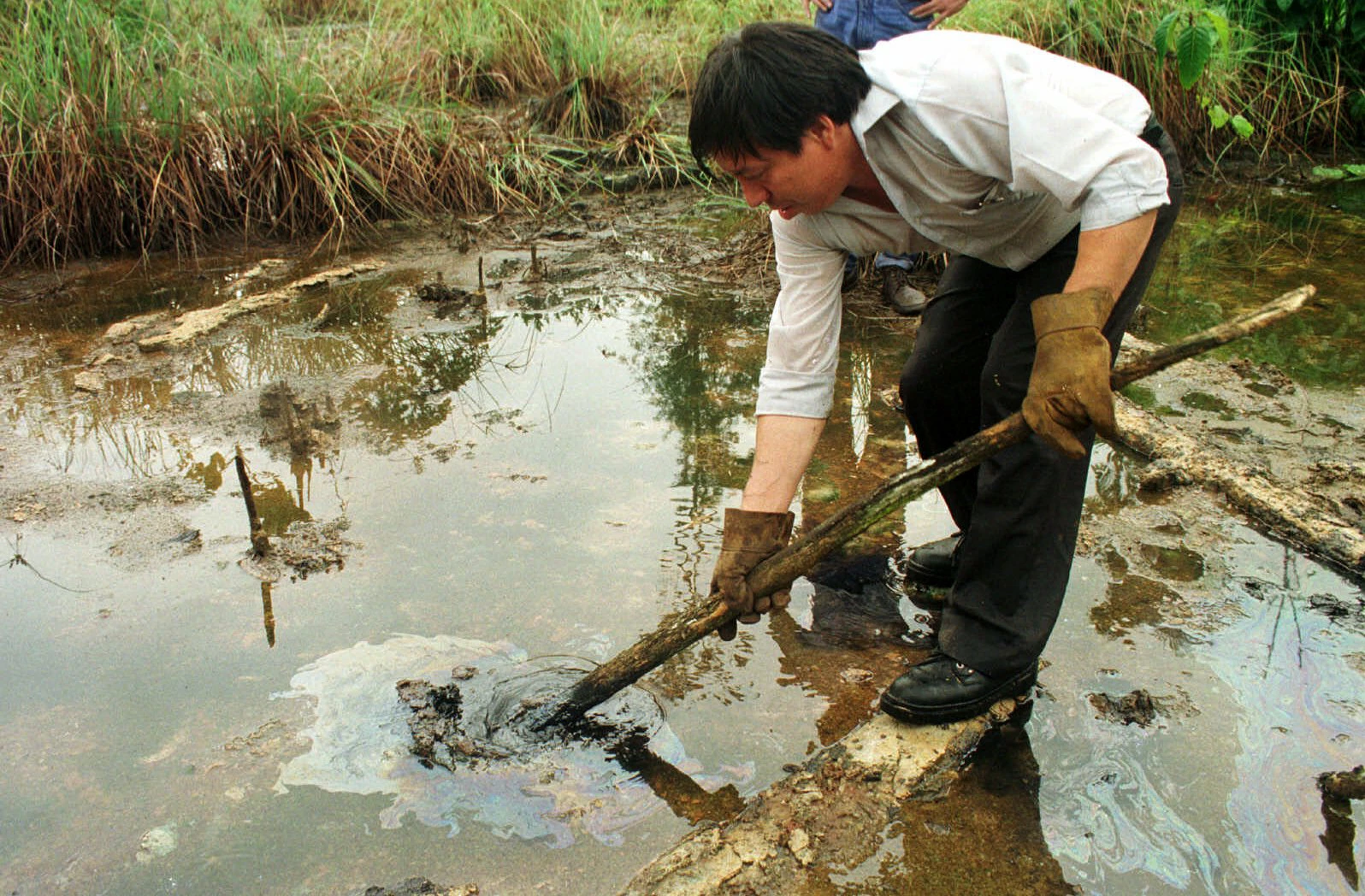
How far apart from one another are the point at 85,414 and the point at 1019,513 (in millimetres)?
2957

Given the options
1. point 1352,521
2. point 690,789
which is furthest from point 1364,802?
point 690,789

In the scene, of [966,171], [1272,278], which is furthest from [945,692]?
[1272,278]

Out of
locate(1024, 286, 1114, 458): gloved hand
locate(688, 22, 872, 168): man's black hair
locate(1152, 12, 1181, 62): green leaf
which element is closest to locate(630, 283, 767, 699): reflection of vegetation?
locate(1024, 286, 1114, 458): gloved hand

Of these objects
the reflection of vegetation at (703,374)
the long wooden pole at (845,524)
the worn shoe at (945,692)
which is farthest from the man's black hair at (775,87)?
the reflection of vegetation at (703,374)

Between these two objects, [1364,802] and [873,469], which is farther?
[873,469]

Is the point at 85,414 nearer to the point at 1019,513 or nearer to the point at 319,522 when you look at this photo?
the point at 319,522

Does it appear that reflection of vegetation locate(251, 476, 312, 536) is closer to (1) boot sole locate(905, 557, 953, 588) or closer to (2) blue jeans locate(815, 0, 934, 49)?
(1) boot sole locate(905, 557, 953, 588)

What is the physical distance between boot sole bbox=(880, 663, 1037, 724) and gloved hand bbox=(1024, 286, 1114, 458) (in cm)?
58

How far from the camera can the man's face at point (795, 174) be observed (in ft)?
6.12

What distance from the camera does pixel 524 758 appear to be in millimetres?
2133

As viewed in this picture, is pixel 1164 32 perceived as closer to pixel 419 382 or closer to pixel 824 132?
pixel 419 382

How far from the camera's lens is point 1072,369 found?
5.81ft

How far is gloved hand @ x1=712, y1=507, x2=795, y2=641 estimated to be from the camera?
208 centimetres

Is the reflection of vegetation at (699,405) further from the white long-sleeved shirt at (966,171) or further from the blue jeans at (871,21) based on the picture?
the blue jeans at (871,21)
